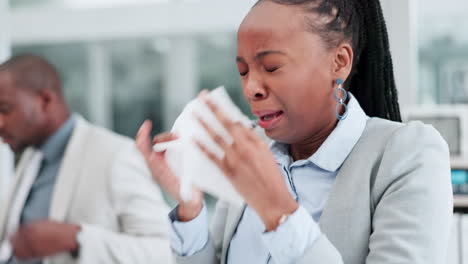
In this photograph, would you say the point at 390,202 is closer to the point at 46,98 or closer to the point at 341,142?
the point at 341,142

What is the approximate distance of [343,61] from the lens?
27.6 inches

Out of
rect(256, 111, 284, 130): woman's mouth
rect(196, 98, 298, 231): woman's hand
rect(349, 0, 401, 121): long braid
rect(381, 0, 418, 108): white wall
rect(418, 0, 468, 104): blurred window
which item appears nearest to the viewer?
rect(196, 98, 298, 231): woman's hand

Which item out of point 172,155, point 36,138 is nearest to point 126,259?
point 36,138

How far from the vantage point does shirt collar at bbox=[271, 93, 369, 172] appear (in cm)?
73

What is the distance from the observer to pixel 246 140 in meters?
0.56

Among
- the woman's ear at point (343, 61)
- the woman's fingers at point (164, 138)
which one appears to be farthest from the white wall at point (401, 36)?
the woman's fingers at point (164, 138)

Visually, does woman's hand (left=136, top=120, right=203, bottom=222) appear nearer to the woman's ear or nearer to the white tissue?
the white tissue

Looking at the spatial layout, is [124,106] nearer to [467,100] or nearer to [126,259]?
[126,259]

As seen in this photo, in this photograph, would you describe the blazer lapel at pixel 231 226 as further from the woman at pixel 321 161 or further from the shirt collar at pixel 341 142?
the shirt collar at pixel 341 142

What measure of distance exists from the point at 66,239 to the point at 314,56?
0.65 m

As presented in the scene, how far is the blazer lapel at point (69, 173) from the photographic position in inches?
39.3

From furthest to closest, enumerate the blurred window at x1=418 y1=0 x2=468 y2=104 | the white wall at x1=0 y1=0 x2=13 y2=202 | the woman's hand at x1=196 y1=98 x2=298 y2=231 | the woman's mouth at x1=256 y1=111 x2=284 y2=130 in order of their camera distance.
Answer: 1. the blurred window at x1=418 y1=0 x2=468 y2=104
2. the white wall at x1=0 y1=0 x2=13 y2=202
3. the woman's mouth at x1=256 y1=111 x2=284 y2=130
4. the woman's hand at x1=196 y1=98 x2=298 y2=231

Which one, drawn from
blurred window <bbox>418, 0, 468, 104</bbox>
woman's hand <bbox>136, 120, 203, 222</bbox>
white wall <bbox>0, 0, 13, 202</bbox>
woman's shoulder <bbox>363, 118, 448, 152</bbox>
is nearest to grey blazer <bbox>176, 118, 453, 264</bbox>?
woman's shoulder <bbox>363, 118, 448, 152</bbox>

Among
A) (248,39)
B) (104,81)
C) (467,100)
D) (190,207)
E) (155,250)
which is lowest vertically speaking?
(155,250)
